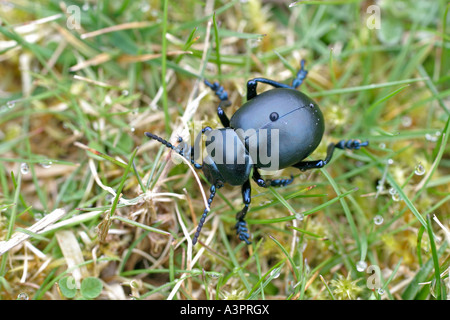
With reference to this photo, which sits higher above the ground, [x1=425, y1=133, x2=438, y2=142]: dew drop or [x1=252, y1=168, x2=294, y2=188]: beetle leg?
[x1=425, y1=133, x2=438, y2=142]: dew drop

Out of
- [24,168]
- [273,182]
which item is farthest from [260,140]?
[24,168]

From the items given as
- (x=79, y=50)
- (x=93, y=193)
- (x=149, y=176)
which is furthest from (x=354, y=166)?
(x=79, y=50)

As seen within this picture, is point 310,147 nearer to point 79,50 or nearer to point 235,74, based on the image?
point 235,74

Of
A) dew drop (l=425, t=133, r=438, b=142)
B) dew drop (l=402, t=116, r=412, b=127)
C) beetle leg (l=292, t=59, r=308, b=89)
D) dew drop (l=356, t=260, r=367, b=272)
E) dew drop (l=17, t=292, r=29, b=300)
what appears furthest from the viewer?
dew drop (l=402, t=116, r=412, b=127)

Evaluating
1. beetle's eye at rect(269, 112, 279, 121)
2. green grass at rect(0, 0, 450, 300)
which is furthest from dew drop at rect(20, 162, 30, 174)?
beetle's eye at rect(269, 112, 279, 121)

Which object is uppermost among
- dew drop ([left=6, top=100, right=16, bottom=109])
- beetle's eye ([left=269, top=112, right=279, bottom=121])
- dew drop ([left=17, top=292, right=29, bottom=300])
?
dew drop ([left=6, top=100, right=16, bottom=109])

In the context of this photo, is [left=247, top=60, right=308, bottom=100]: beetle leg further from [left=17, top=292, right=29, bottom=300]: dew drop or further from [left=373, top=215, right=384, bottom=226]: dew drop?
[left=17, top=292, right=29, bottom=300]: dew drop

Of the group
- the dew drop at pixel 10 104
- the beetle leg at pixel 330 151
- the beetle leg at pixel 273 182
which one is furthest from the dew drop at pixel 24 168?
the beetle leg at pixel 330 151
